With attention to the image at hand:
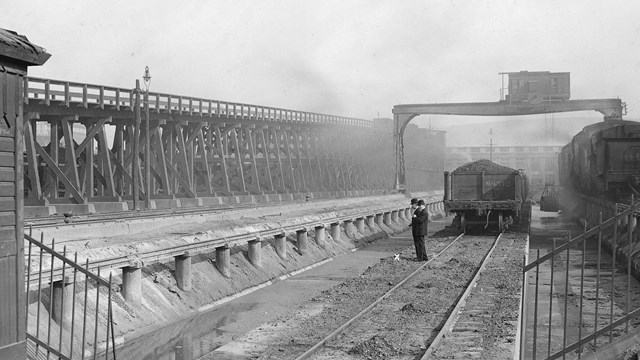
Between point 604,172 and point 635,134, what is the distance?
1738mm

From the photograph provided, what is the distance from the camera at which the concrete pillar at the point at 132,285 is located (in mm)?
12163

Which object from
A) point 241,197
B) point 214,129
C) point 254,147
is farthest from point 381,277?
point 254,147

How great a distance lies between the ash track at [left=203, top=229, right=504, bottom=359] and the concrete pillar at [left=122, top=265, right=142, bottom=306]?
2.16m

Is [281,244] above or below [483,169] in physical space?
below

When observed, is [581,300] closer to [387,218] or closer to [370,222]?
[370,222]

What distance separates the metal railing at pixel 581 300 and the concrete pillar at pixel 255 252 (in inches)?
250

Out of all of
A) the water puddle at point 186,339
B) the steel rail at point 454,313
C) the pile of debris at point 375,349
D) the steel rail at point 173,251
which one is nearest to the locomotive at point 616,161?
the steel rail at point 454,313

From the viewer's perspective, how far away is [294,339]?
11062 millimetres

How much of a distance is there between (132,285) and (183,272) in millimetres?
1998

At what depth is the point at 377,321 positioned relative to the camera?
12266mm

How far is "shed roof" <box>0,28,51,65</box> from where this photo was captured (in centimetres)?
668

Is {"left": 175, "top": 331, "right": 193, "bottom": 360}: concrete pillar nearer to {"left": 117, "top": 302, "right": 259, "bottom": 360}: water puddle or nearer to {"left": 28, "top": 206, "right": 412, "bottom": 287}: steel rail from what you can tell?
{"left": 117, "top": 302, "right": 259, "bottom": 360}: water puddle

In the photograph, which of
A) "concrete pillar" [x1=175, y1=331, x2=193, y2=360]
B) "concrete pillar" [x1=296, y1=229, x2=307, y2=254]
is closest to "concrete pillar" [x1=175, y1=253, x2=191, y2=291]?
"concrete pillar" [x1=175, y1=331, x2=193, y2=360]

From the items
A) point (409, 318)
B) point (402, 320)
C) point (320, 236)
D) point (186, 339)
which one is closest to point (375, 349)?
point (402, 320)
